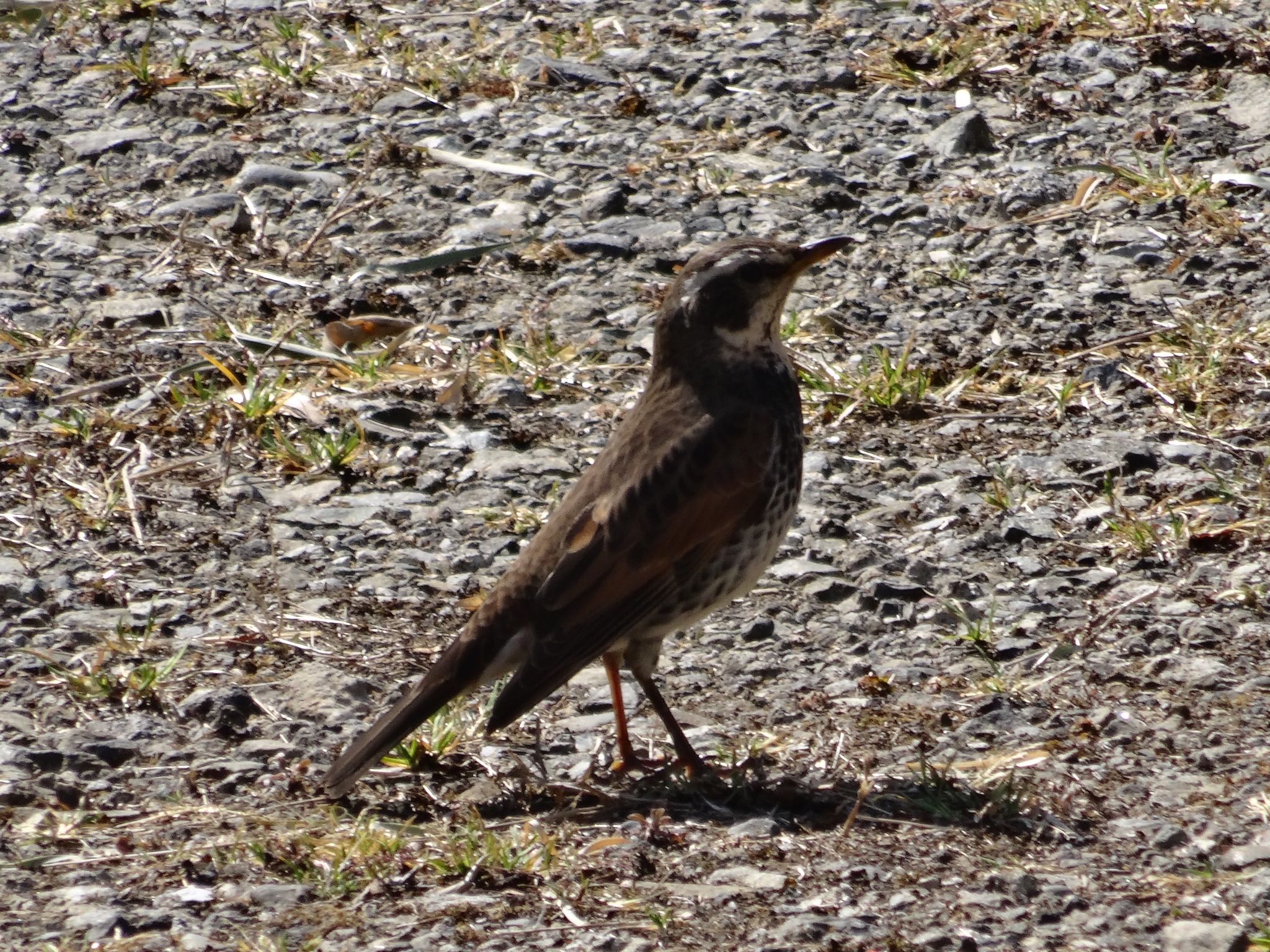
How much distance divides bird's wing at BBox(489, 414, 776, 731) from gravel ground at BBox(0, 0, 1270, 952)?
0.44 metres

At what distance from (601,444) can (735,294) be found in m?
1.67

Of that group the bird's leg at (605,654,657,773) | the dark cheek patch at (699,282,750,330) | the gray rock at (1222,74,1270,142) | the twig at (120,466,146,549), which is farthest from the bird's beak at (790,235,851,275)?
the gray rock at (1222,74,1270,142)

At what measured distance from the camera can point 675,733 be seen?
5715 mm

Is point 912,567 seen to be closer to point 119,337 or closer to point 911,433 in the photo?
point 911,433

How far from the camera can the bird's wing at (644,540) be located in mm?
5633

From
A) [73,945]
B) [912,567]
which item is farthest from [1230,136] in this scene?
[73,945]

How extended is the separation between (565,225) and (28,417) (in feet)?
9.59

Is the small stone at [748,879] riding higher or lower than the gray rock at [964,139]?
lower

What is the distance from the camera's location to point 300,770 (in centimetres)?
570

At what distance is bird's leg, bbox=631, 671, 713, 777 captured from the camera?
5645mm

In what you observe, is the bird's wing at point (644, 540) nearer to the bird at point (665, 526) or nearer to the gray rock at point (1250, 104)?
the bird at point (665, 526)

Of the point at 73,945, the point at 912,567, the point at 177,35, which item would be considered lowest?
the point at 912,567

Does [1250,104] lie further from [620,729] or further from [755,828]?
[755,828]

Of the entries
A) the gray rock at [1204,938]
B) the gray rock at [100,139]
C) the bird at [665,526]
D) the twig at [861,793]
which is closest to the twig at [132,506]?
the bird at [665,526]
